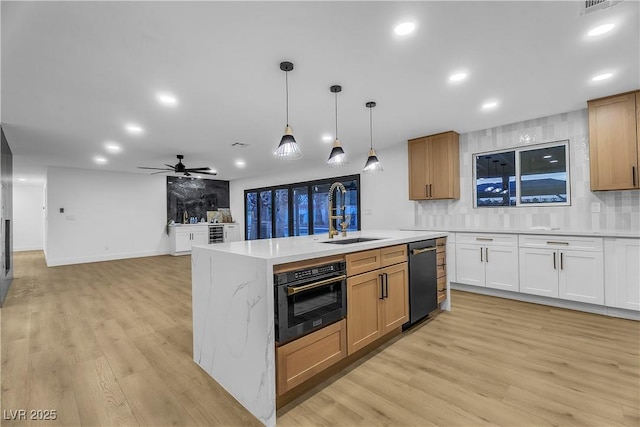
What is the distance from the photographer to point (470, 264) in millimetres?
4188

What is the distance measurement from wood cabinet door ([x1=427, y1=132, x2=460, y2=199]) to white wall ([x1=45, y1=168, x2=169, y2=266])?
7.72m

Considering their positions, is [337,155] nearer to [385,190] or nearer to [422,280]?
[422,280]

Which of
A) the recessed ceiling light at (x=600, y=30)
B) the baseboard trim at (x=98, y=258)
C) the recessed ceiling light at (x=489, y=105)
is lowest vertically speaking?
the baseboard trim at (x=98, y=258)

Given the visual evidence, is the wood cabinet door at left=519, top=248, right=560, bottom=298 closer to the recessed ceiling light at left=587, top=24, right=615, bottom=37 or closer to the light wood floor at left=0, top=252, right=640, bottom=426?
the light wood floor at left=0, top=252, right=640, bottom=426

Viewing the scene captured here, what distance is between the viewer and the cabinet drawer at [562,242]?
3.22 metres

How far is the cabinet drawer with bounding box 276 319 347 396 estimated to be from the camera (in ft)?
5.55

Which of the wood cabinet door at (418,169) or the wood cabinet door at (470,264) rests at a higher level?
the wood cabinet door at (418,169)

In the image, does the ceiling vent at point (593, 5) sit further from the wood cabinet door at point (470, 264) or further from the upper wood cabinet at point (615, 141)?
the wood cabinet door at point (470, 264)

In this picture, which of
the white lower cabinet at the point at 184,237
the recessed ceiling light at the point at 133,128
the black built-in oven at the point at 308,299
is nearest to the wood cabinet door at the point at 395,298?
the black built-in oven at the point at 308,299

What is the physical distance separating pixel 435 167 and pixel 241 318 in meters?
4.10

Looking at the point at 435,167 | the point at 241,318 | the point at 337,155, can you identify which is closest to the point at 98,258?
the point at 337,155

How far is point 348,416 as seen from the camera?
5.51ft

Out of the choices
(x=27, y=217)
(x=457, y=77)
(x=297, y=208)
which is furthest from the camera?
(x=27, y=217)

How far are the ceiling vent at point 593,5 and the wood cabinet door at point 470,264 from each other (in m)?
2.93
